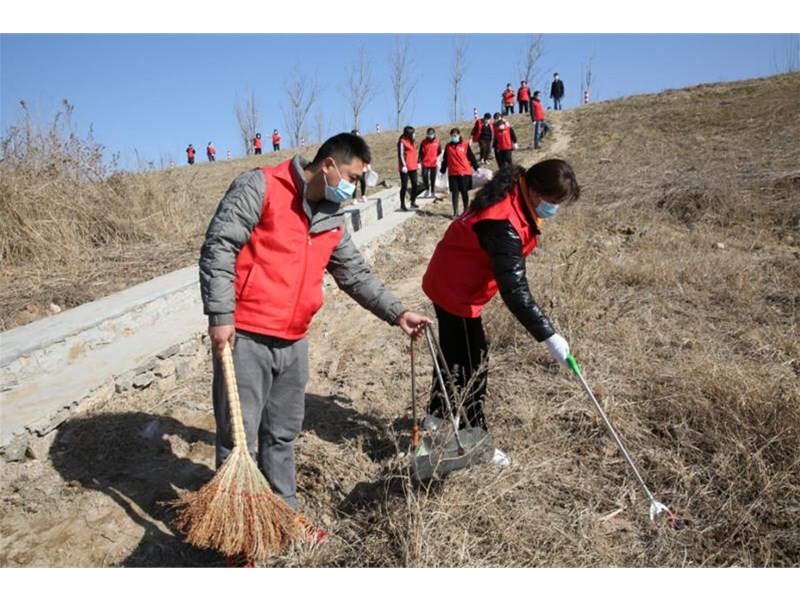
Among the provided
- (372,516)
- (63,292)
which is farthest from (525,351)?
(63,292)

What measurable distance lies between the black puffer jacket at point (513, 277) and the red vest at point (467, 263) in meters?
0.08

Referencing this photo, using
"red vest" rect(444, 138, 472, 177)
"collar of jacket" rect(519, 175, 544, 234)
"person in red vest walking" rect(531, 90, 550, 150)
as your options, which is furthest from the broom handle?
"person in red vest walking" rect(531, 90, 550, 150)

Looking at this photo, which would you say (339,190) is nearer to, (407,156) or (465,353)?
(465,353)

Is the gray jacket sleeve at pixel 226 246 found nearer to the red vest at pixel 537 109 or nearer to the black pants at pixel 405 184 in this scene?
the black pants at pixel 405 184

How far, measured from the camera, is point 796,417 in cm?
270

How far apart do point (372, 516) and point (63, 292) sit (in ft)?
13.1

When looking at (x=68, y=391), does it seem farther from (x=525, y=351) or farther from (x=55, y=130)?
(x=55, y=130)

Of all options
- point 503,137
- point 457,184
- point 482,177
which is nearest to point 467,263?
point 482,177

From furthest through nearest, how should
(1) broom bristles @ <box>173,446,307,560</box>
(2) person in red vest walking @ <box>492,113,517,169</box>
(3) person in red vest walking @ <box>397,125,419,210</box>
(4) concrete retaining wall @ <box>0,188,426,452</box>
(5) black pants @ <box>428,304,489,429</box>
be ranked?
1. (2) person in red vest walking @ <box>492,113,517,169</box>
2. (3) person in red vest walking @ <box>397,125,419,210</box>
3. (4) concrete retaining wall @ <box>0,188,426,452</box>
4. (5) black pants @ <box>428,304,489,429</box>
5. (1) broom bristles @ <box>173,446,307,560</box>

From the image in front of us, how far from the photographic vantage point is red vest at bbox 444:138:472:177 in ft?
32.0

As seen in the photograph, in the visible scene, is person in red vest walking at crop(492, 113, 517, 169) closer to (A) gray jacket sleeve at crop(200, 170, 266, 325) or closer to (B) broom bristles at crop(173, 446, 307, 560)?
(A) gray jacket sleeve at crop(200, 170, 266, 325)

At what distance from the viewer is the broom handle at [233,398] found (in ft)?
6.55

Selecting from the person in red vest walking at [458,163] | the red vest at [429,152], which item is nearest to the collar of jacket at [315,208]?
the person in red vest walking at [458,163]

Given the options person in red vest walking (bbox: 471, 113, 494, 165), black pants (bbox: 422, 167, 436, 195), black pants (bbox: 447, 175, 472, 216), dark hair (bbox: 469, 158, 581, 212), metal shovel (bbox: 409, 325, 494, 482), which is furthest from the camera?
person in red vest walking (bbox: 471, 113, 494, 165)
